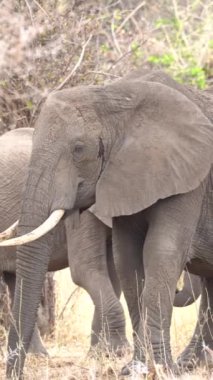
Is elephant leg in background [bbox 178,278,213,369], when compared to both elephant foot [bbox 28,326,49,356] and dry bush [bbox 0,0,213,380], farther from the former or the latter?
elephant foot [bbox 28,326,49,356]

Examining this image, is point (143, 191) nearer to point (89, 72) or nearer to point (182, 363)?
point (182, 363)

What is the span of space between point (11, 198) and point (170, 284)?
2.50m

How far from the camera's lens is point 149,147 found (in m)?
7.03

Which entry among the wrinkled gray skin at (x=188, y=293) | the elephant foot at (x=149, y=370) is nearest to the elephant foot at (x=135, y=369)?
the elephant foot at (x=149, y=370)

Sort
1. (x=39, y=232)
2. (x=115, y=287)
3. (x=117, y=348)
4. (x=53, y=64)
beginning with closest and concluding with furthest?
1. (x=39, y=232)
2. (x=117, y=348)
3. (x=115, y=287)
4. (x=53, y=64)

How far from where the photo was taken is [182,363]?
780cm

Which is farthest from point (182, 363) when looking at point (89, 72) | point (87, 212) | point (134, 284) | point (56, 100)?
point (89, 72)

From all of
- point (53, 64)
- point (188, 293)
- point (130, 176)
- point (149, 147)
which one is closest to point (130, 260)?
point (130, 176)

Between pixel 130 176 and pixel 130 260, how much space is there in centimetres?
66

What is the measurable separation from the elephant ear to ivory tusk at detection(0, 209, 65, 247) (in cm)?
38

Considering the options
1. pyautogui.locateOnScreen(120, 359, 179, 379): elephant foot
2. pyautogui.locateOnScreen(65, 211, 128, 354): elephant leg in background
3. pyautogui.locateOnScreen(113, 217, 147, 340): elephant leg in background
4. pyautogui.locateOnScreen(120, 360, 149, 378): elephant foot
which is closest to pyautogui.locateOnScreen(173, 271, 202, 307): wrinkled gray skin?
pyautogui.locateOnScreen(65, 211, 128, 354): elephant leg in background

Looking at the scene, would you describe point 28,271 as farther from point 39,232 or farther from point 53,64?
point 53,64

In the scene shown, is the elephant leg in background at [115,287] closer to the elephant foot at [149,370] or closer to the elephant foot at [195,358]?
the elephant foot at [195,358]

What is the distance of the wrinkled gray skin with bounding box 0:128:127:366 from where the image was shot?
8.25m
